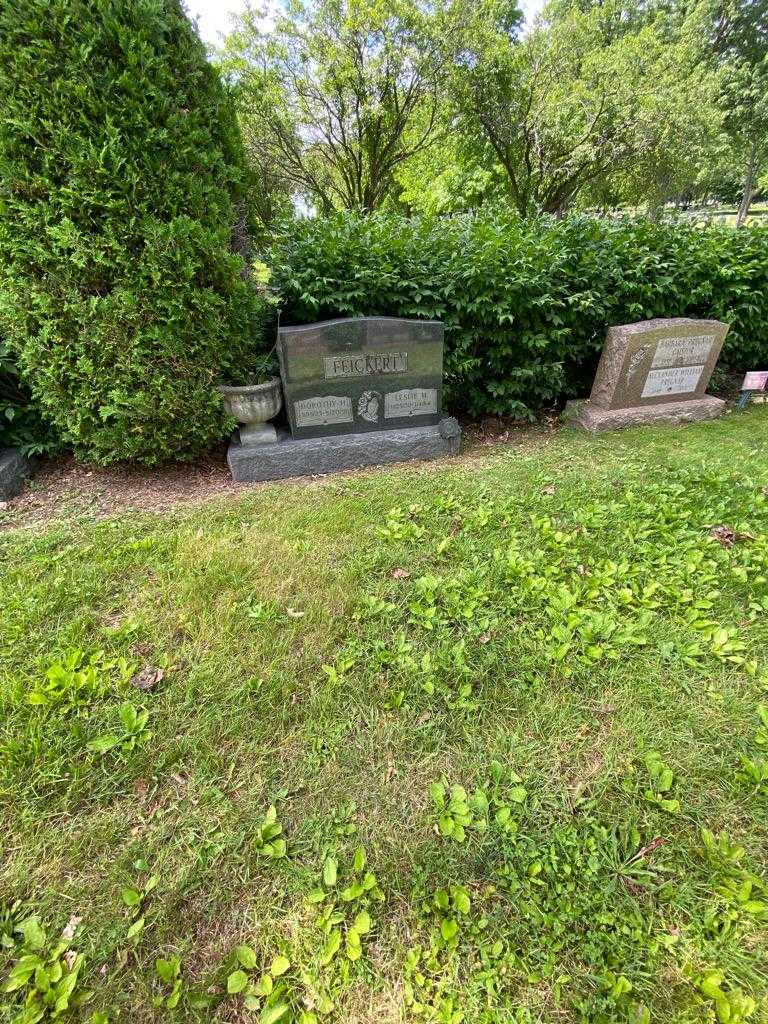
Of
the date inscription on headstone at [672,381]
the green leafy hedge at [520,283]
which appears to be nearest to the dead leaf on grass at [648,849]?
the green leafy hedge at [520,283]

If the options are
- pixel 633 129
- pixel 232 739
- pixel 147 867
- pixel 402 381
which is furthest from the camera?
pixel 633 129

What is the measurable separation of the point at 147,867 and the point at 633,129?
19.0 metres

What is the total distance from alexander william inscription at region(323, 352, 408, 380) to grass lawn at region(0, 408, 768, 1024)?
1.66 meters

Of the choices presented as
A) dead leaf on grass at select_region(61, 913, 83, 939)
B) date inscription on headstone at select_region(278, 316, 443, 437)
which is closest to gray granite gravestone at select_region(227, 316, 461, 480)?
date inscription on headstone at select_region(278, 316, 443, 437)

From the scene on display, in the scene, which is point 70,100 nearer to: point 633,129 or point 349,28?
point 349,28

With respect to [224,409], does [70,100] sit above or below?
above

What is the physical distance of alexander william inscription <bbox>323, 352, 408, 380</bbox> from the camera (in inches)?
152

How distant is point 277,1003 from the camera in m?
1.18

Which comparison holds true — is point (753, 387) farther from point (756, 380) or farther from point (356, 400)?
point (356, 400)

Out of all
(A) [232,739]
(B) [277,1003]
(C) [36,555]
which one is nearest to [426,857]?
(B) [277,1003]

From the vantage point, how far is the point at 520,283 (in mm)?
4094

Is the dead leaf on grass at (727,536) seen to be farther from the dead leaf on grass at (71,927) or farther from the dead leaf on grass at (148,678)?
the dead leaf on grass at (71,927)

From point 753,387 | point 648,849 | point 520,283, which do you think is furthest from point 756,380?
point 648,849

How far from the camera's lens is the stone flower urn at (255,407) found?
145 inches
